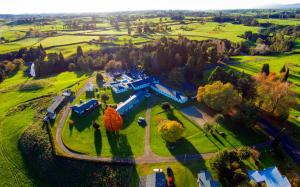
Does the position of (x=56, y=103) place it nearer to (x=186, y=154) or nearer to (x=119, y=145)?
(x=119, y=145)

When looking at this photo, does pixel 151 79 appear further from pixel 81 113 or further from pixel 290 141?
pixel 290 141

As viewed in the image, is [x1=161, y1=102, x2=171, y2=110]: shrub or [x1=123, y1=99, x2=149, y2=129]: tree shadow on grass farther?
[x1=161, y1=102, x2=171, y2=110]: shrub

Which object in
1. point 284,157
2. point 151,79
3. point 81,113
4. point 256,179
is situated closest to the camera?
point 256,179

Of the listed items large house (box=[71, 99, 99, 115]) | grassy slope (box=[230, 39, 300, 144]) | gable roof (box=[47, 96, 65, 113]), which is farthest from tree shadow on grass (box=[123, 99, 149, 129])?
grassy slope (box=[230, 39, 300, 144])

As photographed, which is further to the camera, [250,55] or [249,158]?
[250,55]

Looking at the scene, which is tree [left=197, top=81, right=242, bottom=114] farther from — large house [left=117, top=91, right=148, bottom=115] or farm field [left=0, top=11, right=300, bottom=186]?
large house [left=117, top=91, right=148, bottom=115]

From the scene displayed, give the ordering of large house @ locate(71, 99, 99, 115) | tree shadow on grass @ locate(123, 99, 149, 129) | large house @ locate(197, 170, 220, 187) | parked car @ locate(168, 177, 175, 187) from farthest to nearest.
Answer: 1. large house @ locate(71, 99, 99, 115)
2. tree shadow on grass @ locate(123, 99, 149, 129)
3. parked car @ locate(168, 177, 175, 187)
4. large house @ locate(197, 170, 220, 187)

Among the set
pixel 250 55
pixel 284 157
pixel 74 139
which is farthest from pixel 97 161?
pixel 250 55
